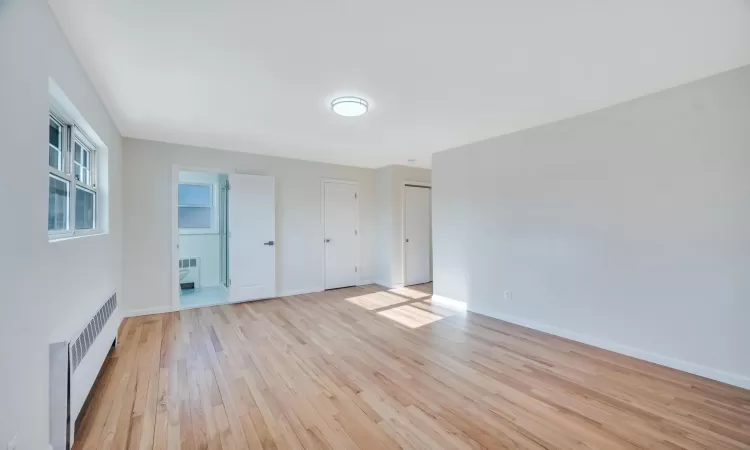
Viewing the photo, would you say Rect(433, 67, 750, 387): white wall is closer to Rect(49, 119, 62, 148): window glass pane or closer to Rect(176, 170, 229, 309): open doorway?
Rect(49, 119, 62, 148): window glass pane

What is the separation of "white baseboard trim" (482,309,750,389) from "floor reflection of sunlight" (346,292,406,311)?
5.79 feet

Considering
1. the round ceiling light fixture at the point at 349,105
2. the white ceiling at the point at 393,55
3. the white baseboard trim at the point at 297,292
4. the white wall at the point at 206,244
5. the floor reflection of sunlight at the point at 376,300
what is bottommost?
the floor reflection of sunlight at the point at 376,300

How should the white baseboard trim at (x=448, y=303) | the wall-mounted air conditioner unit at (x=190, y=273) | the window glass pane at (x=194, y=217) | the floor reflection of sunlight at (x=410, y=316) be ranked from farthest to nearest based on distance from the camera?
the window glass pane at (x=194, y=217) < the wall-mounted air conditioner unit at (x=190, y=273) < the white baseboard trim at (x=448, y=303) < the floor reflection of sunlight at (x=410, y=316)

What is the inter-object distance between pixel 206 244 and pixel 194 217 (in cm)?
57

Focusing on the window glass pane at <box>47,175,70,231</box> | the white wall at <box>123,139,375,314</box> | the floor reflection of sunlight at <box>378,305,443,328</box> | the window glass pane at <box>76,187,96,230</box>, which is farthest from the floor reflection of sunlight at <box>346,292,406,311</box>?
the window glass pane at <box>47,175,70,231</box>

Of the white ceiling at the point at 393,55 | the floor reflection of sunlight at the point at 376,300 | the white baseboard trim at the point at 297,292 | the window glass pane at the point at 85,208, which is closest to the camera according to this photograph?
the white ceiling at the point at 393,55

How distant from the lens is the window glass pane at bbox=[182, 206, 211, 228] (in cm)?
584

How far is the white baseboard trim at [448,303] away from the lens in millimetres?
4438

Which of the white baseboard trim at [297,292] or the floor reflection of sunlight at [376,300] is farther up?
the white baseboard trim at [297,292]

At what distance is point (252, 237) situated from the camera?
193 inches

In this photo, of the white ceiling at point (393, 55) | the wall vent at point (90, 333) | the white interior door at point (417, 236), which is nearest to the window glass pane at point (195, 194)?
the white ceiling at point (393, 55)

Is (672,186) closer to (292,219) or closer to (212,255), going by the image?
(292,219)

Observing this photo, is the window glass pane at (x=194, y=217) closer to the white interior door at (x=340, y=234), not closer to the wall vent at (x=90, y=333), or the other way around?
the white interior door at (x=340, y=234)

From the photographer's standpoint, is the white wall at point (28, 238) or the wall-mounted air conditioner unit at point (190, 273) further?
the wall-mounted air conditioner unit at point (190, 273)
